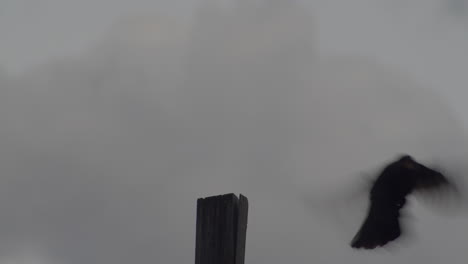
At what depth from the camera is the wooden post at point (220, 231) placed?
4309 millimetres

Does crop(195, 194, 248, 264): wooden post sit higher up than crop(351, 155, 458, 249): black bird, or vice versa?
crop(351, 155, 458, 249): black bird

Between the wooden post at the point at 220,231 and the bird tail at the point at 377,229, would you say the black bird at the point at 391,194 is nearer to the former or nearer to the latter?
the bird tail at the point at 377,229

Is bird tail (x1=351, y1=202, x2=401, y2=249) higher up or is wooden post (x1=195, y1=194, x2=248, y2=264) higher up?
bird tail (x1=351, y1=202, x2=401, y2=249)

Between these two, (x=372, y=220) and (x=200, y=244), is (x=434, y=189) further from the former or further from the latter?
(x=200, y=244)

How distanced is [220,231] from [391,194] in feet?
14.4

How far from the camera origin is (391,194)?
839cm

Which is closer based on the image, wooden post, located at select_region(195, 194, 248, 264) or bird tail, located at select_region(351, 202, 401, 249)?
wooden post, located at select_region(195, 194, 248, 264)

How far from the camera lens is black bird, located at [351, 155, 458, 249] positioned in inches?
283

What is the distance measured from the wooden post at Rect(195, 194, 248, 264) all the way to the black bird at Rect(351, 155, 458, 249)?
9.48 ft

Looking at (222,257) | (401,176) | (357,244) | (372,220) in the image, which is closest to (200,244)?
(222,257)

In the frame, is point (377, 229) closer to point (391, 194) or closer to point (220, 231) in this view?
point (391, 194)

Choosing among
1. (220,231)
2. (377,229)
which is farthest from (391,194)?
(220,231)

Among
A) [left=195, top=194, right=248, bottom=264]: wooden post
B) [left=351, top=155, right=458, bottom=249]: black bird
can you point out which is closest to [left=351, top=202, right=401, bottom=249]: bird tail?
[left=351, top=155, right=458, bottom=249]: black bird

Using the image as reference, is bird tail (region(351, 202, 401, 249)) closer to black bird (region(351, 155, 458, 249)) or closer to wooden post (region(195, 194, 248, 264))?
black bird (region(351, 155, 458, 249))
